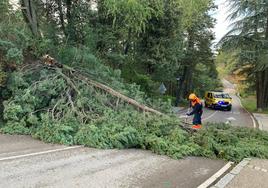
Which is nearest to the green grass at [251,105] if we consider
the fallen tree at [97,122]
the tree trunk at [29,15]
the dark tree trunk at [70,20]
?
the dark tree trunk at [70,20]

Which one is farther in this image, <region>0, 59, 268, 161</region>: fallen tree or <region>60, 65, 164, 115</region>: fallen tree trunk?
<region>60, 65, 164, 115</region>: fallen tree trunk

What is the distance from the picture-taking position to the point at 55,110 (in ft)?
38.0

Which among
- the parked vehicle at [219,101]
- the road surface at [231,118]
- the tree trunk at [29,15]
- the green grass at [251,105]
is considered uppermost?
the tree trunk at [29,15]

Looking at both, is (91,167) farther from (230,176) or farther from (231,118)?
(231,118)

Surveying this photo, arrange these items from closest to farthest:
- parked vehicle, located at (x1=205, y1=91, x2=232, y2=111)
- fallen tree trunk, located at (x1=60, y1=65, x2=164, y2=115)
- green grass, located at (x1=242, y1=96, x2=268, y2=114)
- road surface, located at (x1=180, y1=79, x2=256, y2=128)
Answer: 1. fallen tree trunk, located at (x1=60, y1=65, x2=164, y2=115)
2. road surface, located at (x1=180, y1=79, x2=256, y2=128)
3. parked vehicle, located at (x1=205, y1=91, x2=232, y2=111)
4. green grass, located at (x1=242, y1=96, x2=268, y2=114)

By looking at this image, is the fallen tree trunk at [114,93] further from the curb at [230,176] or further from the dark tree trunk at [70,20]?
the dark tree trunk at [70,20]

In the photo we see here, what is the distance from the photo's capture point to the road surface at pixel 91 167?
6621 mm

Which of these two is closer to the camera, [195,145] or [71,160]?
[71,160]

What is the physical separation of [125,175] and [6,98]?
676cm

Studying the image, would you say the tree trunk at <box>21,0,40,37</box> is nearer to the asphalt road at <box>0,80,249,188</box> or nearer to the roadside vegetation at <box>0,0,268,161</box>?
the roadside vegetation at <box>0,0,268,161</box>

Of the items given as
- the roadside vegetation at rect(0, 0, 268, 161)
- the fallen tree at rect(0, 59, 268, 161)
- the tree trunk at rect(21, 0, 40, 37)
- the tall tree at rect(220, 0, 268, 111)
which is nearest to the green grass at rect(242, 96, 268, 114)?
the tall tree at rect(220, 0, 268, 111)

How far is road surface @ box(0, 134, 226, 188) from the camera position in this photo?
6621mm

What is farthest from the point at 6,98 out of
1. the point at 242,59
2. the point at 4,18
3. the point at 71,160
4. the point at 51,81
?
the point at 242,59

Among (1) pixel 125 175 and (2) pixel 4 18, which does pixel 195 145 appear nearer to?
(1) pixel 125 175
